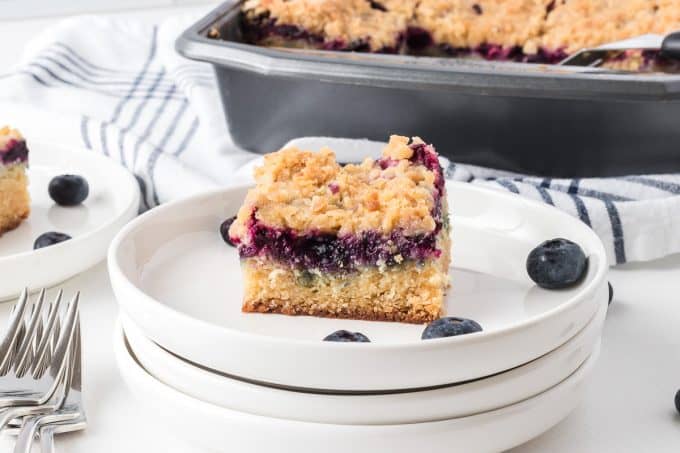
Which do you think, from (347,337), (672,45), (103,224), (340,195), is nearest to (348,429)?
(347,337)

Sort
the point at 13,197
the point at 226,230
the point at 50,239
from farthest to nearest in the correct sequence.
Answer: the point at 13,197 → the point at 50,239 → the point at 226,230

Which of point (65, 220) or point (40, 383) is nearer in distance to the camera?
point (40, 383)

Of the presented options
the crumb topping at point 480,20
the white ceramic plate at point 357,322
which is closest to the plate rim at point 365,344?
the white ceramic plate at point 357,322

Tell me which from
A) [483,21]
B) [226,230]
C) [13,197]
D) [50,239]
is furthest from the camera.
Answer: [483,21]

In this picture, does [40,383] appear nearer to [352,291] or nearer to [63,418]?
[63,418]

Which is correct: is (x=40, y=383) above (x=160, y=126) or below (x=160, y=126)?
above

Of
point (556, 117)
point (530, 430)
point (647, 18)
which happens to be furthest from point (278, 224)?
point (647, 18)

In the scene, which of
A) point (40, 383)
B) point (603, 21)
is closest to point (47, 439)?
point (40, 383)

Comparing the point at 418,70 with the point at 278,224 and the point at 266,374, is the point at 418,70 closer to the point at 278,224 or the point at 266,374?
the point at 278,224

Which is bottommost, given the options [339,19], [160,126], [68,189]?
[160,126]
